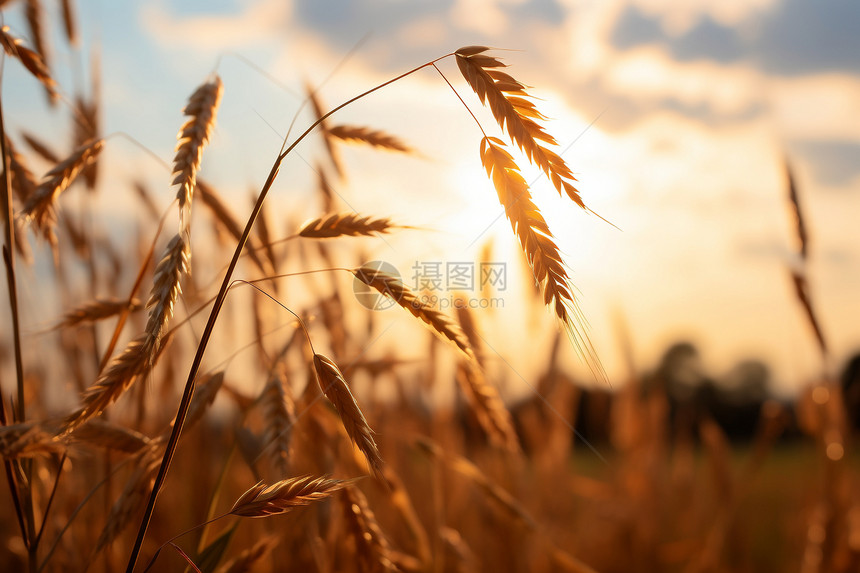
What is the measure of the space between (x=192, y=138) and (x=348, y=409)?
333 mm

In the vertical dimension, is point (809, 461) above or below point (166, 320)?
below

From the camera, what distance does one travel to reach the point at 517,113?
2.03ft

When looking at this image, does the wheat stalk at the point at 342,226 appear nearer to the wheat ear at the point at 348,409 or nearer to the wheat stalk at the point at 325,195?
the wheat ear at the point at 348,409

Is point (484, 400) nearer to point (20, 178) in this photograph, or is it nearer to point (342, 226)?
point (342, 226)

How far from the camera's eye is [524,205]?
611 millimetres

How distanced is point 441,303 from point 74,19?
1176mm

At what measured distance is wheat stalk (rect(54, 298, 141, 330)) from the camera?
941 mm

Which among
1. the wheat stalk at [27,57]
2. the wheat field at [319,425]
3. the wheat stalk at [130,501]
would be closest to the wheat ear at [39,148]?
the wheat field at [319,425]

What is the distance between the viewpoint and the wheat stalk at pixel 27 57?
0.79m

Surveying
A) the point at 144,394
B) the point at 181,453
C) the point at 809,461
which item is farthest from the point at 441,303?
the point at 809,461

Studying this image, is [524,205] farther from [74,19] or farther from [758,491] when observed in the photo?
[758,491]

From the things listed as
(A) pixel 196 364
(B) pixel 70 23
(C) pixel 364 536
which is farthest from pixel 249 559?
(B) pixel 70 23

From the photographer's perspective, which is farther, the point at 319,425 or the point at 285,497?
the point at 319,425

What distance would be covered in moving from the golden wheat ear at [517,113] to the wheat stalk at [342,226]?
8.5 inches
